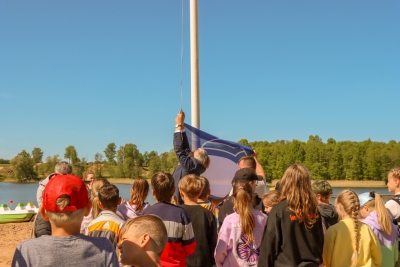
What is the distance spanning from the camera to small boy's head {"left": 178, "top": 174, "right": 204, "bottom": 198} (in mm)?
4473

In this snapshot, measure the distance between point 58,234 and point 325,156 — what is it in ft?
248

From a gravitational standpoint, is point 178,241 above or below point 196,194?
below

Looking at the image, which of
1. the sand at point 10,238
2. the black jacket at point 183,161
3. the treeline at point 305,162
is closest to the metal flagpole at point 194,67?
the black jacket at point 183,161

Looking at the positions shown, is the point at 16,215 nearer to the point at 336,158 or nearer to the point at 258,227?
the point at 258,227

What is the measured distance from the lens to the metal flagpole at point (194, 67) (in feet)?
27.6

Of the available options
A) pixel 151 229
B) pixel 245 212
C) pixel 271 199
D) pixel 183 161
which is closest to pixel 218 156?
pixel 183 161

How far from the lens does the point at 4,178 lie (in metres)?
91.7

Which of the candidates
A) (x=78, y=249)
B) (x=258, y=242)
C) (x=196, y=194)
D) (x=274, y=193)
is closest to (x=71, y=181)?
(x=78, y=249)

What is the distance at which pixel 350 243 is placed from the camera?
412cm

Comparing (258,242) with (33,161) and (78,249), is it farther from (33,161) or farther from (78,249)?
(33,161)

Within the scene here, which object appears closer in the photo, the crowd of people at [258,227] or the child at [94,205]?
the crowd of people at [258,227]

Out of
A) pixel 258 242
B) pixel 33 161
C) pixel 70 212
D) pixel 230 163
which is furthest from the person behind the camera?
pixel 33 161

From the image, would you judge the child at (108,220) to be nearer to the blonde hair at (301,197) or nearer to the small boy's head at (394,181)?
the blonde hair at (301,197)

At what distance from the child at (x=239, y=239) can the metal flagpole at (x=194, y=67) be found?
3.75 metres
